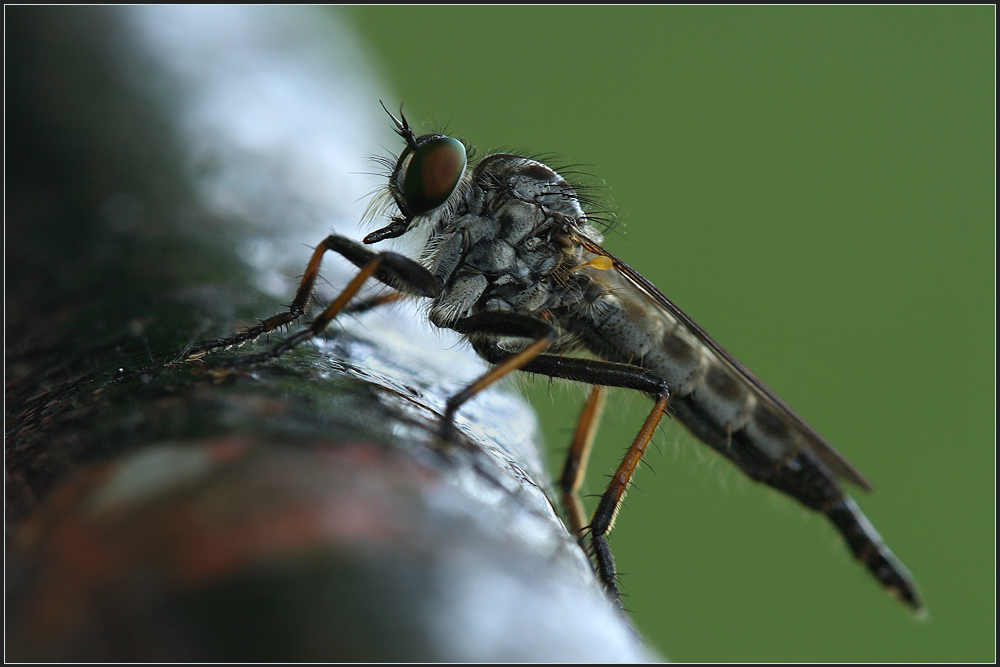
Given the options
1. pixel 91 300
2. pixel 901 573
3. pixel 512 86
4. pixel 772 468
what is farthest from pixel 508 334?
pixel 512 86

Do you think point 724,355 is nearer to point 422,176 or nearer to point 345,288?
point 422,176

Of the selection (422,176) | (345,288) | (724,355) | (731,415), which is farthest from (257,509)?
(731,415)

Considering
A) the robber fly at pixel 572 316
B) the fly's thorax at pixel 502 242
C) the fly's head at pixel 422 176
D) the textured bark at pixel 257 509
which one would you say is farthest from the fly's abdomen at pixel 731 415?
the textured bark at pixel 257 509

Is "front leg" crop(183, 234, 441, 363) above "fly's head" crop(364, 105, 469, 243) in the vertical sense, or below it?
below

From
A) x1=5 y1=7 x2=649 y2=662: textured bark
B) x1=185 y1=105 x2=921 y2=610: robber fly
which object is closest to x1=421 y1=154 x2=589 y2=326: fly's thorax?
x1=185 y1=105 x2=921 y2=610: robber fly

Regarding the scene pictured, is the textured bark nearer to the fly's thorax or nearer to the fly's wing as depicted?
the fly's thorax

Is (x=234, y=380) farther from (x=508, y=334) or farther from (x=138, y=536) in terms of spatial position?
(x=508, y=334)
